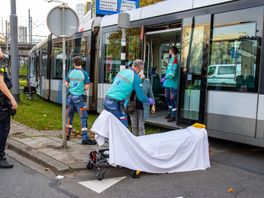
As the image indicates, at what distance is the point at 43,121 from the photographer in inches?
380

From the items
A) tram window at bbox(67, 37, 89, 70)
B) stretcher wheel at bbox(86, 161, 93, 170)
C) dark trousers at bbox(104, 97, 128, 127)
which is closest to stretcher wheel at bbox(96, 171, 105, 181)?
stretcher wheel at bbox(86, 161, 93, 170)

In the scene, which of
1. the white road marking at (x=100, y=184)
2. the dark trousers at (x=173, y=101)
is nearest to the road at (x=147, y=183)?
the white road marking at (x=100, y=184)

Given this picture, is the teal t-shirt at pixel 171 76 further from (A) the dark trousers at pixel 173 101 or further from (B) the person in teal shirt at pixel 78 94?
(B) the person in teal shirt at pixel 78 94

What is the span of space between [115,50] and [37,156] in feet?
15.8

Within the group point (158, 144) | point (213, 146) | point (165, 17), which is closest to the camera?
point (158, 144)

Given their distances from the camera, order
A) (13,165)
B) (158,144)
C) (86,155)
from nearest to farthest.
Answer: (158,144), (13,165), (86,155)

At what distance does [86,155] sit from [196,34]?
3416 mm

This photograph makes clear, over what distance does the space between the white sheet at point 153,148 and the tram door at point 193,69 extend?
4.80 ft

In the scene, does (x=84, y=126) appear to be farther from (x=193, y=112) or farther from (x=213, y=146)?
(x=213, y=146)

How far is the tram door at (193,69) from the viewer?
7020 mm

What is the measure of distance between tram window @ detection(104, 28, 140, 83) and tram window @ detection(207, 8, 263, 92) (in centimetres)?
272

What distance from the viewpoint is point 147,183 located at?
480cm

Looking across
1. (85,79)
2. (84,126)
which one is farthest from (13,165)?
(85,79)

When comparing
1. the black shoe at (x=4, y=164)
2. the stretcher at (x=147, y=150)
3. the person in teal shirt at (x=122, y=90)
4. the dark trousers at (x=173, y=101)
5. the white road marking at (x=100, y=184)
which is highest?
the person in teal shirt at (x=122, y=90)
